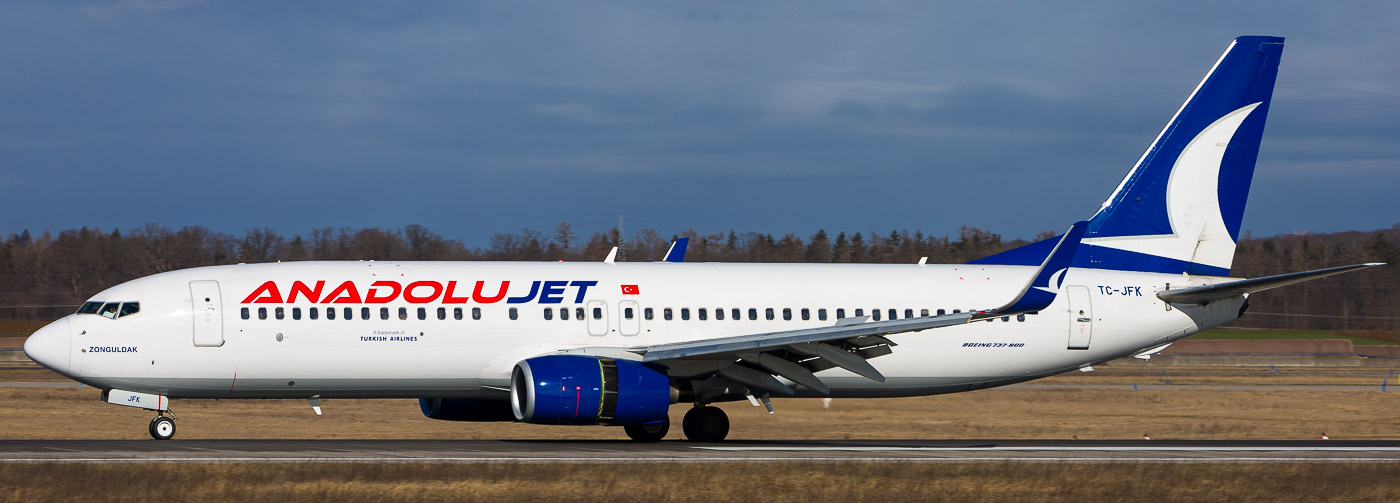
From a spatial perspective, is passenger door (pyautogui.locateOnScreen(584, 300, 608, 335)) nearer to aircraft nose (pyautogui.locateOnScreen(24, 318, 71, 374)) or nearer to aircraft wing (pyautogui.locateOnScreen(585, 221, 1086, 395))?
aircraft wing (pyautogui.locateOnScreen(585, 221, 1086, 395))

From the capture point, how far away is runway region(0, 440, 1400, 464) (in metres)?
19.7

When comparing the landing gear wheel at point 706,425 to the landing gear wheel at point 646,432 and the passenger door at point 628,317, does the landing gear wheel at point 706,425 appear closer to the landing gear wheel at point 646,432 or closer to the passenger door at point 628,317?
the landing gear wheel at point 646,432

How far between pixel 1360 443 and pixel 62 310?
90.1 m

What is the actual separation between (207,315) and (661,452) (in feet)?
29.2

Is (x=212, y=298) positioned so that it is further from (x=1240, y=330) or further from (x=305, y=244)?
(x=1240, y=330)

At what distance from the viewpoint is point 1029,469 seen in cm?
2011

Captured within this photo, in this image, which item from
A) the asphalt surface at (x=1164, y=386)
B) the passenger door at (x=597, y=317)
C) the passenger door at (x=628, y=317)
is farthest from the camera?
the asphalt surface at (x=1164, y=386)

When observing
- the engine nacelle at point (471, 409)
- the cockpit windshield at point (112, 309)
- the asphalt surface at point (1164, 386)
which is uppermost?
the cockpit windshield at point (112, 309)

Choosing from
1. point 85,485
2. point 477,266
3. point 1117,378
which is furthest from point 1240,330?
point 85,485

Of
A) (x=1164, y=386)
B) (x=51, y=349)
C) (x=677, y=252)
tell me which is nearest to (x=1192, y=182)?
(x=677, y=252)

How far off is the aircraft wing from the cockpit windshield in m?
9.04

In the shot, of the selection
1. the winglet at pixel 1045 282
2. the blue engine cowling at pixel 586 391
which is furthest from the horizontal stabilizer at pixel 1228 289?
the blue engine cowling at pixel 586 391

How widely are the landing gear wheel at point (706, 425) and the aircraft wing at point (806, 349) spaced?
2.14 feet

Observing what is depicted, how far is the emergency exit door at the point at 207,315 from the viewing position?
24.6 metres
